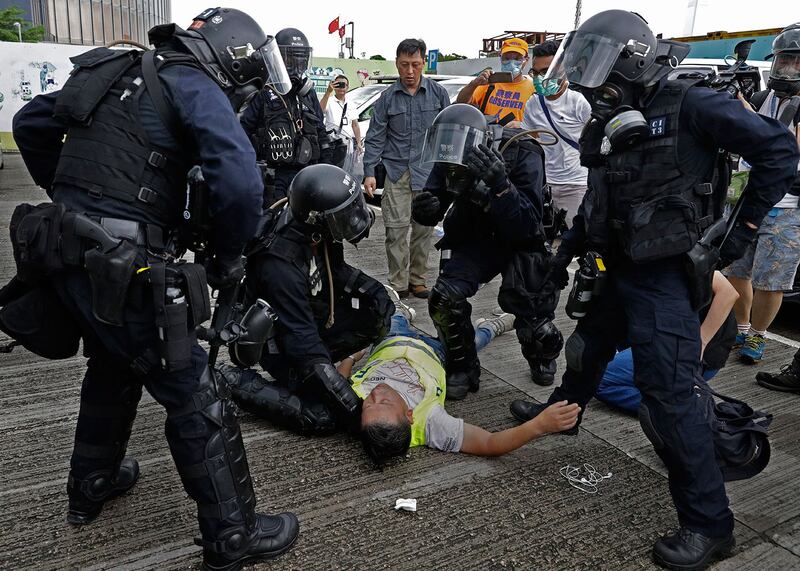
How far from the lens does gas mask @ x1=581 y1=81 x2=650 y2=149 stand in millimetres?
2238

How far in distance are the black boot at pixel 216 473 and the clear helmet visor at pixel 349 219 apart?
110 cm

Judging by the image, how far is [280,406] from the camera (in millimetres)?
3023

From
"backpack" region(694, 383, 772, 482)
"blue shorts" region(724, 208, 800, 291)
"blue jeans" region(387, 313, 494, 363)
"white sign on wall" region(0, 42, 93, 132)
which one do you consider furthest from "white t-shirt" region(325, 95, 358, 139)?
"white sign on wall" region(0, 42, 93, 132)

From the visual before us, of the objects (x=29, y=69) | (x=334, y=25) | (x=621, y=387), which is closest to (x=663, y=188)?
(x=621, y=387)

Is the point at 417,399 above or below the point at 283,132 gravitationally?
below

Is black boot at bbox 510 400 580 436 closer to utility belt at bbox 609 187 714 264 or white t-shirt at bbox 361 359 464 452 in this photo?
white t-shirt at bbox 361 359 464 452

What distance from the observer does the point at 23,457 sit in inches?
109

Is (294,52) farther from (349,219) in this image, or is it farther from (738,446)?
(738,446)

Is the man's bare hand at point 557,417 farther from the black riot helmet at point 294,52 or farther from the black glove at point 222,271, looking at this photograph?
the black riot helmet at point 294,52

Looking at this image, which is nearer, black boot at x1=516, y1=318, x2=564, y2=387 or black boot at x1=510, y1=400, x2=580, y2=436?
black boot at x1=510, y1=400, x2=580, y2=436

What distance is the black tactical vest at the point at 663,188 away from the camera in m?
2.25

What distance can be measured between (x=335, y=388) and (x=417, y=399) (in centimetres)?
41

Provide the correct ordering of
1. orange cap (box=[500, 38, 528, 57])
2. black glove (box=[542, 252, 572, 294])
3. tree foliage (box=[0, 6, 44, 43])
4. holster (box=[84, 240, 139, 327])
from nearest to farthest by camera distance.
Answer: holster (box=[84, 240, 139, 327])
black glove (box=[542, 252, 572, 294])
orange cap (box=[500, 38, 528, 57])
tree foliage (box=[0, 6, 44, 43])

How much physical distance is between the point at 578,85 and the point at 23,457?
2.90m
